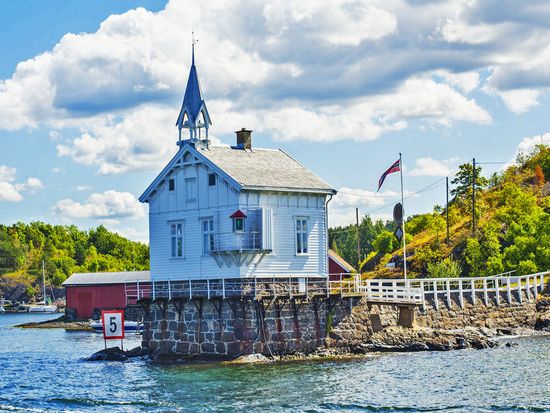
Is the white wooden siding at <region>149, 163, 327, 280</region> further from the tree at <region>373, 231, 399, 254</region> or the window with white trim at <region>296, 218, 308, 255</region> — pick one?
the tree at <region>373, 231, 399, 254</region>

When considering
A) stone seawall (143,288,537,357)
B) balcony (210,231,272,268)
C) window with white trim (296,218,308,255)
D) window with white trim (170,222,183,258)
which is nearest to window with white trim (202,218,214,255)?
balcony (210,231,272,268)

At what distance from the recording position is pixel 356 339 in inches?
1988

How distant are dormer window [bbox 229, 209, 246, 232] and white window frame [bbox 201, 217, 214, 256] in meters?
1.76

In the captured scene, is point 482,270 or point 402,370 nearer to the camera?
point 402,370

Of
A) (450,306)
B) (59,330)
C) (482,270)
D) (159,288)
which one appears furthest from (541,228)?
(59,330)

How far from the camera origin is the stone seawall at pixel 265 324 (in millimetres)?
46875

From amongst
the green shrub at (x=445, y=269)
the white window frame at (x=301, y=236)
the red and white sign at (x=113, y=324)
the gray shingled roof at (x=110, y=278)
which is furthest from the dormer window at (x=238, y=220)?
the gray shingled roof at (x=110, y=278)

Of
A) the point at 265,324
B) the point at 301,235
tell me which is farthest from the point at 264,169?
the point at 265,324

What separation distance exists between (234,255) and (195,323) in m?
3.87

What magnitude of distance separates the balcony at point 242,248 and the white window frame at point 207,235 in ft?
3.02

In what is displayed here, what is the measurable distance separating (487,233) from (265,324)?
133 feet

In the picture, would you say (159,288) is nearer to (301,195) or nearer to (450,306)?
(301,195)

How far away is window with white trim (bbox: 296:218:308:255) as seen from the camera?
50062mm

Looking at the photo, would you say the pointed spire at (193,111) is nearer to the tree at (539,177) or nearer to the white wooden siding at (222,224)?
the white wooden siding at (222,224)
